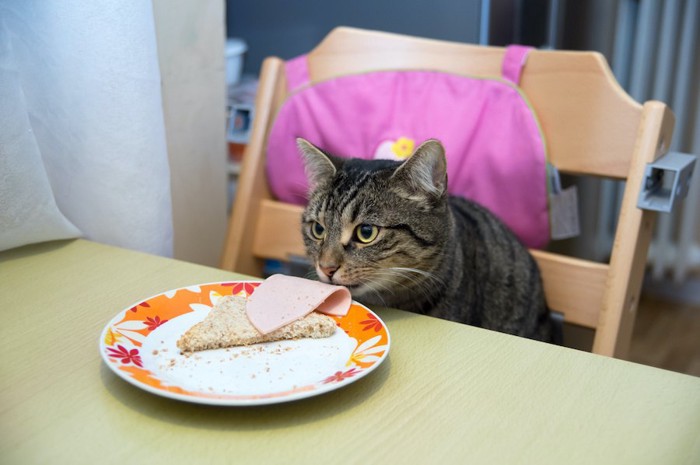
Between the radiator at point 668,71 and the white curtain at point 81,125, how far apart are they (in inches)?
67.1

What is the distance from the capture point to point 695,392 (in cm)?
67

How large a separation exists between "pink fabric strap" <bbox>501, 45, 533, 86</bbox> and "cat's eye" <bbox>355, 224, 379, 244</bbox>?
0.41 meters

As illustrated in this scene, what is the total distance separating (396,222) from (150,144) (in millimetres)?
441

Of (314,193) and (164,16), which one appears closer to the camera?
(314,193)

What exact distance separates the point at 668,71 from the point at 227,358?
2011 mm

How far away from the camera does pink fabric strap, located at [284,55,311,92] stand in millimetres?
1327

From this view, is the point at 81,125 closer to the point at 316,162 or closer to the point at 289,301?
the point at 316,162

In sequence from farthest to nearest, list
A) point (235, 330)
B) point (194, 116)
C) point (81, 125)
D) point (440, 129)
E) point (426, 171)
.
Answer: point (194, 116)
point (440, 129)
point (81, 125)
point (426, 171)
point (235, 330)

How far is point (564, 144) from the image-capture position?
1137 mm

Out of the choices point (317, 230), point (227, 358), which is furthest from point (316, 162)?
point (227, 358)

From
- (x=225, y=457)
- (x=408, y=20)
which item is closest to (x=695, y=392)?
(x=225, y=457)

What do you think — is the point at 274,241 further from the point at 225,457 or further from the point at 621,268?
the point at 225,457

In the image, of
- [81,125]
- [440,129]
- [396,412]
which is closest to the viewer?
[396,412]

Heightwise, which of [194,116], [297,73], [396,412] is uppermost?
[297,73]
